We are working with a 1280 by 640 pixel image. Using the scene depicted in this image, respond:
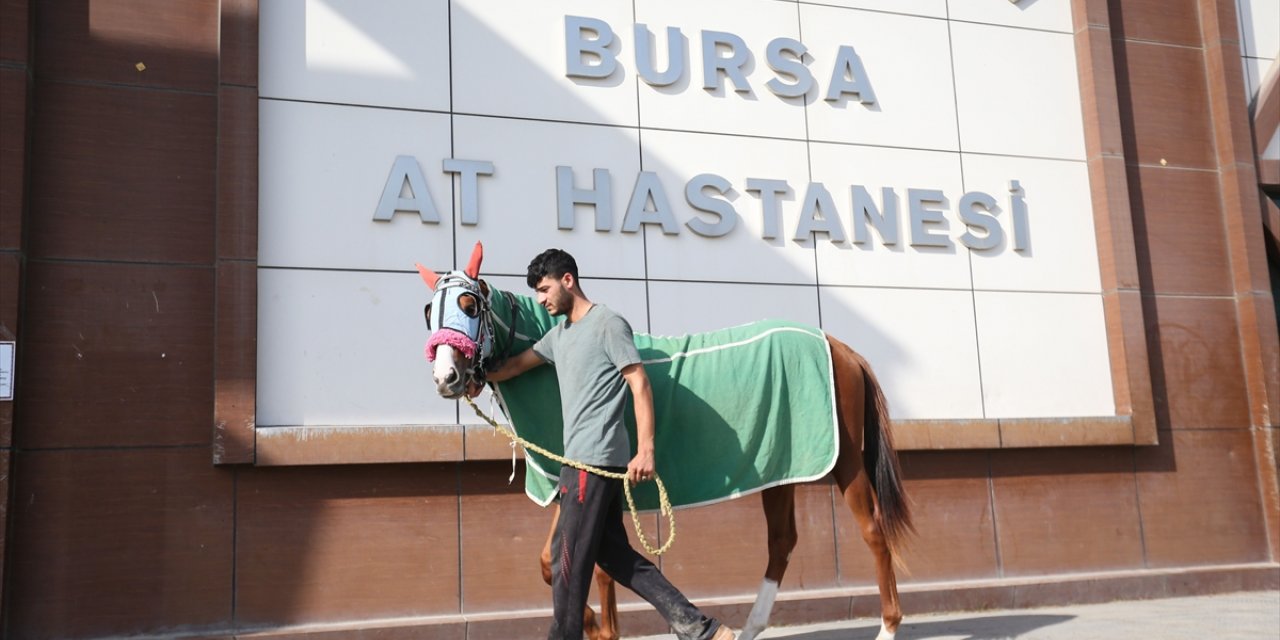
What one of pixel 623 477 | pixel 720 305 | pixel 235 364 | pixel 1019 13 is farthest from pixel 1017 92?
pixel 235 364

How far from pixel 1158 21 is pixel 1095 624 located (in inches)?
194

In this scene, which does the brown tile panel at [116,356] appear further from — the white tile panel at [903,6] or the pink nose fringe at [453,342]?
the white tile panel at [903,6]

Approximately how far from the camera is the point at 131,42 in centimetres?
641

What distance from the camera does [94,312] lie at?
6102 millimetres

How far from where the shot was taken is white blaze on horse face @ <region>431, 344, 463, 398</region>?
4246mm

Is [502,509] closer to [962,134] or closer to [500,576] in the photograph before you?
[500,576]

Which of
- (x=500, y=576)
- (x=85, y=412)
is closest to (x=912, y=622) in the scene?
(x=500, y=576)

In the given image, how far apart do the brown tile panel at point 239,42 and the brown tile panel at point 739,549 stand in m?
3.53

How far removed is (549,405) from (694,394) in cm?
67

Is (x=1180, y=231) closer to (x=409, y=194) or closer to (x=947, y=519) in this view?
(x=947, y=519)

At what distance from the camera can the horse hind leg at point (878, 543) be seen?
17.9 feet

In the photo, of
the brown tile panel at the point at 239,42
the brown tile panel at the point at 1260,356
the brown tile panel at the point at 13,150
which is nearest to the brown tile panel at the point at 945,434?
the brown tile panel at the point at 1260,356

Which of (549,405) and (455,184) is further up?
(455,184)

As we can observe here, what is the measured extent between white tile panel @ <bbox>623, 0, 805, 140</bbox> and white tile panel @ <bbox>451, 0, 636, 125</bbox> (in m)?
0.17
